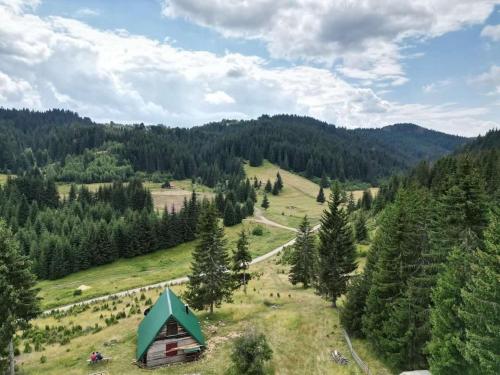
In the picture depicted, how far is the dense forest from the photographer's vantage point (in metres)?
19.7

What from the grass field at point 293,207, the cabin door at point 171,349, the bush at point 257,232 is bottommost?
the bush at point 257,232

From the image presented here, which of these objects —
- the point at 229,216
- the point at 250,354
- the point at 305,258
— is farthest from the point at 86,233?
the point at 250,354

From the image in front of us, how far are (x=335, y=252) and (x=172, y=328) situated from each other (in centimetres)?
1894

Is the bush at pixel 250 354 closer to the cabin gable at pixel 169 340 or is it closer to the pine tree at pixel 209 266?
the cabin gable at pixel 169 340

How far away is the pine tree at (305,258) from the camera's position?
53.7 meters

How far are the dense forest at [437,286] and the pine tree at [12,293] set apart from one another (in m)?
26.4

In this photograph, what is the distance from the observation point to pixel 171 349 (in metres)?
30.6

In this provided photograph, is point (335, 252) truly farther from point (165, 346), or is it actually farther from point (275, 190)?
point (275, 190)

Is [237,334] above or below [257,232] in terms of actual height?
above

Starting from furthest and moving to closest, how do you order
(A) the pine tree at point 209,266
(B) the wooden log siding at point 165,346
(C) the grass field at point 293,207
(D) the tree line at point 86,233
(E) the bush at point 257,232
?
(C) the grass field at point 293,207
(E) the bush at point 257,232
(D) the tree line at point 86,233
(A) the pine tree at point 209,266
(B) the wooden log siding at point 165,346

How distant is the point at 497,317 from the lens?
61.7 ft

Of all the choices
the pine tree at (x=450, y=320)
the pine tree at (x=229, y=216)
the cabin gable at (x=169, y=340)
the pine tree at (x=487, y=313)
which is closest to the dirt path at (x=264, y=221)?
the pine tree at (x=229, y=216)

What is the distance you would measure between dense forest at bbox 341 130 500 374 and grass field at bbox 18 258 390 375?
11.1ft

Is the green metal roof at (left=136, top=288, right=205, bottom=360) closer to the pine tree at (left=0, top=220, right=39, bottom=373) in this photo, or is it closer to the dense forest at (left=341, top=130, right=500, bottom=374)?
the pine tree at (left=0, top=220, right=39, bottom=373)
